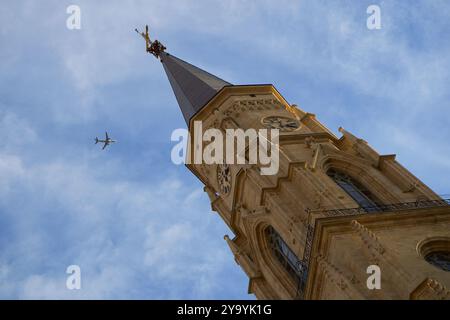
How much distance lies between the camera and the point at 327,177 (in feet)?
98.9

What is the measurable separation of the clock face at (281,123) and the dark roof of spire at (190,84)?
5532 mm

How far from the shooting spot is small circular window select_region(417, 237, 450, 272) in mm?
24438

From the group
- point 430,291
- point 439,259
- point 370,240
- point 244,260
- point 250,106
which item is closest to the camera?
point 430,291

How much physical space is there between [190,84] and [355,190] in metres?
19.9

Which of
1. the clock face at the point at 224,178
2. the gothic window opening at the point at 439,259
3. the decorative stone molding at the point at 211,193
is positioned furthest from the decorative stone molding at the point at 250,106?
the gothic window opening at the point at 439,259

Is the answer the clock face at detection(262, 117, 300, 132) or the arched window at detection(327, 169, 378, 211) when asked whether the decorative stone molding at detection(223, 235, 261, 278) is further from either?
the clock face at detection(262, 117, 300, 132)

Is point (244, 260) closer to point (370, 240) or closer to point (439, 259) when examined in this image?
point (370, 240)

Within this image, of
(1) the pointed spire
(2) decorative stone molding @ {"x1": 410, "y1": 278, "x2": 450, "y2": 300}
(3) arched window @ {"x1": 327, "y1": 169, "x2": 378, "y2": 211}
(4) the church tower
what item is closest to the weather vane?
(1) the pointed spire

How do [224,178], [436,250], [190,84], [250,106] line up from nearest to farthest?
1. [436,250]
2. [224,178]
3. [250,106]
4. [190,84]

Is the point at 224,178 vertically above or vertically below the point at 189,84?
below

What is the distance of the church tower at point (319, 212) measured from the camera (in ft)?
→ 75.9

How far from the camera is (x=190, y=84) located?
1880 inches

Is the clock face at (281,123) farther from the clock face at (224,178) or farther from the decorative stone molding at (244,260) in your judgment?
the decorative stone molding at (244,260)

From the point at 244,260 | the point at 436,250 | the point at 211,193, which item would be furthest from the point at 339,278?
the point at 211,193
